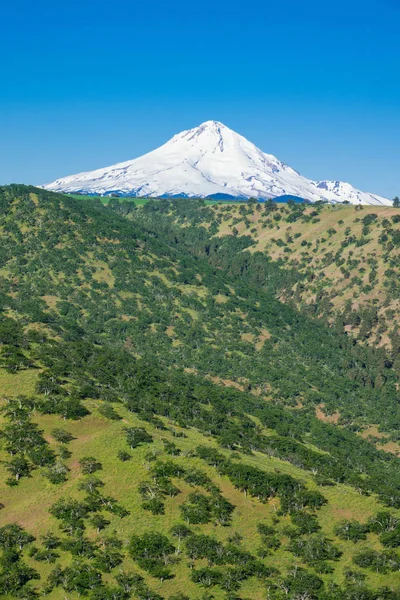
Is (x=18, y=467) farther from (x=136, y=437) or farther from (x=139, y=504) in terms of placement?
(x=139, y=504)

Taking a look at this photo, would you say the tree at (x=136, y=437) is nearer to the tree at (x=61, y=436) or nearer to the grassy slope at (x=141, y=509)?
the grassy slope at (x=141, y=509)

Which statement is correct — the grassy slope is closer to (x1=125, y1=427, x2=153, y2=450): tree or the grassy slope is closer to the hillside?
the hillside

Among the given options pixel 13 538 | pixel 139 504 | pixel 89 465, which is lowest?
pixel 13 538

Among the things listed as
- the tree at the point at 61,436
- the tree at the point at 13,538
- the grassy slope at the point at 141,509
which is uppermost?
the tree at the point at 61,436

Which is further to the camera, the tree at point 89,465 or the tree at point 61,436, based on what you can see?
the tree at point 61,436

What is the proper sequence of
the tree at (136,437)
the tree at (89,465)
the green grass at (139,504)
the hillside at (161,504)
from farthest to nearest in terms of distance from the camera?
1. the tree at (136,437)
2. the tree at (89,465)
3. the green grass at (139,504)
4. the hillside at (161,504)

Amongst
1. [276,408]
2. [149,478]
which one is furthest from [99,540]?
[276,408]

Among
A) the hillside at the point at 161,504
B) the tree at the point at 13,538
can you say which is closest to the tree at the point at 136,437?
the hillside at the point at 161,504

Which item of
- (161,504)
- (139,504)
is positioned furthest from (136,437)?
(161,504)

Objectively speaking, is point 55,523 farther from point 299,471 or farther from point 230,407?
point 230,407

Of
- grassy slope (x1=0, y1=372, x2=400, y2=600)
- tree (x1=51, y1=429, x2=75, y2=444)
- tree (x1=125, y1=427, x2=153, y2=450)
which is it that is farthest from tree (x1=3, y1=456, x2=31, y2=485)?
tree (x1=125, y1=427, x2=153, y2=450)

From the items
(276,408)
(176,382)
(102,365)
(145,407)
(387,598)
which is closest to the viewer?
(387,598)
